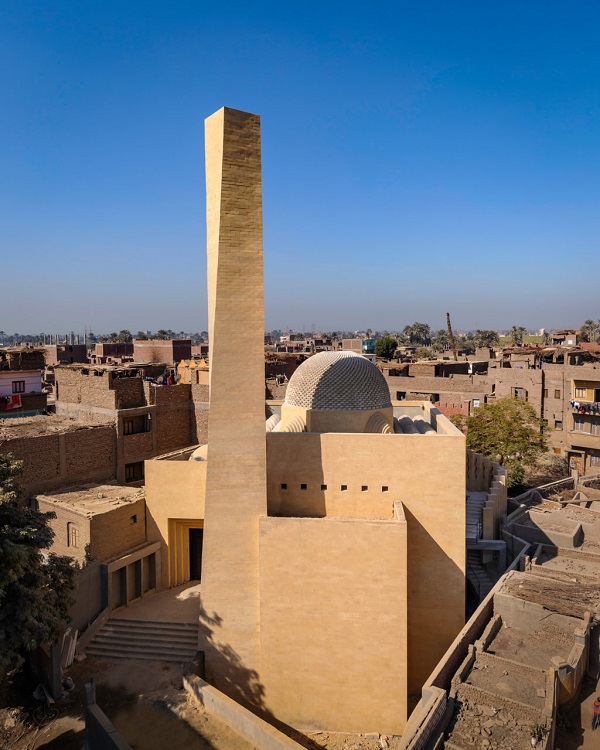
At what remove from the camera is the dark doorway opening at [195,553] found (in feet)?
57.8

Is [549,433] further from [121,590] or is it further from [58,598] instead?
[58,598]

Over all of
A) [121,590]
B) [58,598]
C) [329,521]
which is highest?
[329,521]

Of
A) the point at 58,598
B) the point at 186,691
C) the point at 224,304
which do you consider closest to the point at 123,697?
the point at 186,691

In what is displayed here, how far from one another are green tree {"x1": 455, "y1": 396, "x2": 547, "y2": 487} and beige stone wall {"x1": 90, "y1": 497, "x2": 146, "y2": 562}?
1919 cm

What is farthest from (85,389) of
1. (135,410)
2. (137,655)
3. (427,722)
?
(427,722)

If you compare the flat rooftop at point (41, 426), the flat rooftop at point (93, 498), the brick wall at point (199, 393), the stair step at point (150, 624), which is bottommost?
the stair step at point (150, 624)

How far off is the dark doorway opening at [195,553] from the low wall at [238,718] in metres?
4.84

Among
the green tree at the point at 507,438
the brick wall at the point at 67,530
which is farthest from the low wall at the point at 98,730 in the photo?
the green tree at the point at 507,438

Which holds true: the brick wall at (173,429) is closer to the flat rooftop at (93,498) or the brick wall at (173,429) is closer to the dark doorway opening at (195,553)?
the flat rooftop at (93,498)

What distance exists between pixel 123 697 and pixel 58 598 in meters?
2.82

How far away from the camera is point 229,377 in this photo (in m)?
13.9

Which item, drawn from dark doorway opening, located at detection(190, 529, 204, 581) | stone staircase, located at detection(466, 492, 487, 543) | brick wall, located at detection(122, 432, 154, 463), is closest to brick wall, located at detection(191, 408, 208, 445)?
brick wall, located at detection(122, 432, 154, 463)

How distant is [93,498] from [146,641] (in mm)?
5196

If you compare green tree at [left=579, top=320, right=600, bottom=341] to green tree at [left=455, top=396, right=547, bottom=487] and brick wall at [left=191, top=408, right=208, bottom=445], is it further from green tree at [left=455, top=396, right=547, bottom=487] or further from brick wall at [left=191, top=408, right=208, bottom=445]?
brick wall at [left=191, top=408, right=208, bottom=445]
